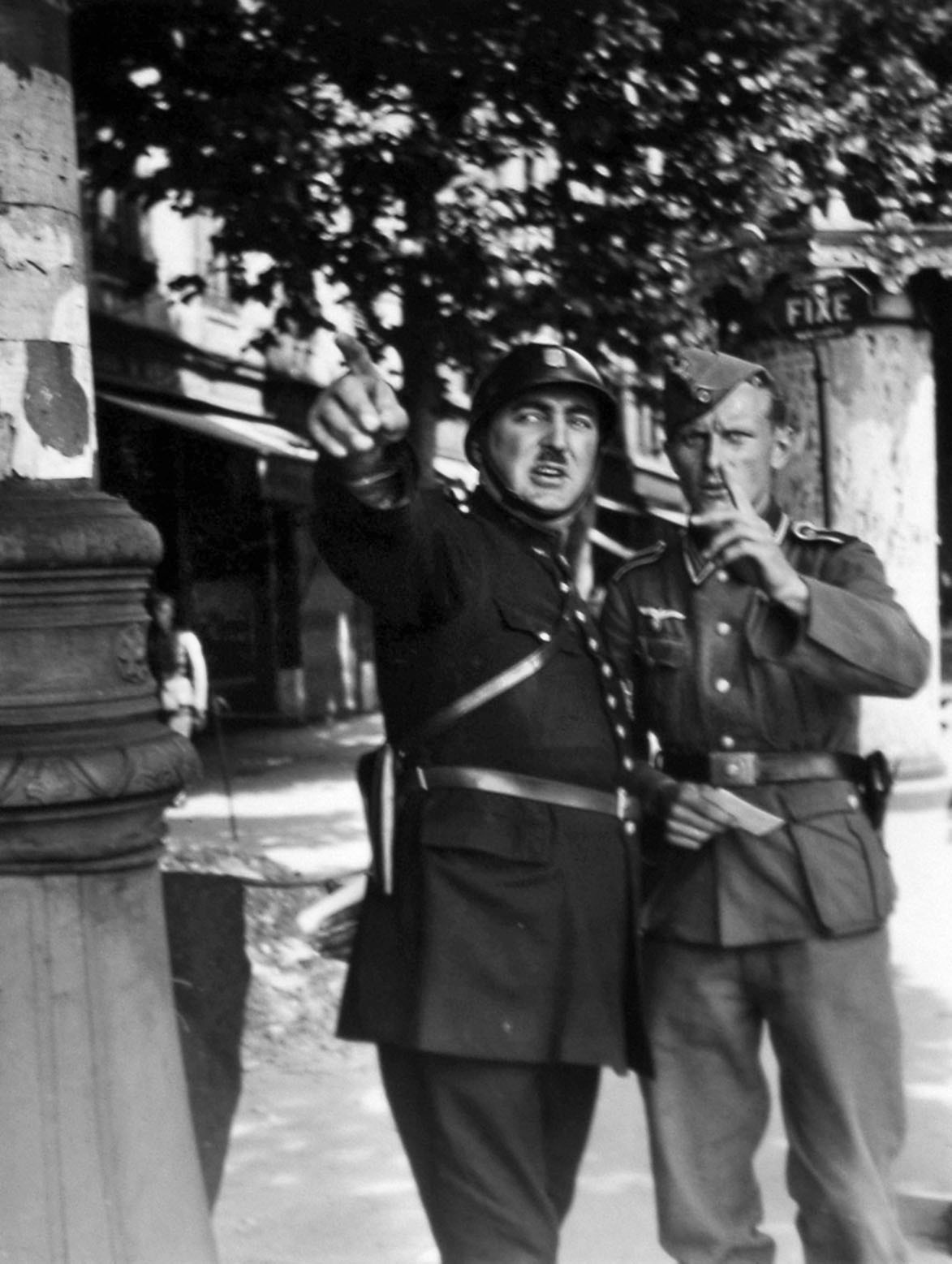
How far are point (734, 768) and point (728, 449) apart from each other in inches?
23.3

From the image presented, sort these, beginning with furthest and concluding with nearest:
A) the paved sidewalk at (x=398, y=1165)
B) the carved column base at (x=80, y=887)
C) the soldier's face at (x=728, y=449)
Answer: the paved sidewalk at (x=398, y=1165) → the soldier's face at (x=728, y=449) → the carved column base at (x=80, y=887)

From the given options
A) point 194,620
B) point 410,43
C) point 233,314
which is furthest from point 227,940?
point 233,314

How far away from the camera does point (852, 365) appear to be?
5.15m

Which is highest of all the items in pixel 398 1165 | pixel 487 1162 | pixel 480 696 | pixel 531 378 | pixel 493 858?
pixel 531 378

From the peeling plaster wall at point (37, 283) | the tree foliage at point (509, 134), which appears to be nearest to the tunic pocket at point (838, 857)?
the peeling plaster wall at point (37, 283)

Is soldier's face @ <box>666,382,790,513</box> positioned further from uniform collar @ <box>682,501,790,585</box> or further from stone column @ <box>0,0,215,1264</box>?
stone column @ <box>0,0,215,1264</box>

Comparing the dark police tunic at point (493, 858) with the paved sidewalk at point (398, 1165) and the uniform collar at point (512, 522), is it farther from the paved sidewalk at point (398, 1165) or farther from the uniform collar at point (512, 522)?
the paved sidewalk at point (398, 1165)

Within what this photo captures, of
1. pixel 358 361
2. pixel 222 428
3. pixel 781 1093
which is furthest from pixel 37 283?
pixel 222 428

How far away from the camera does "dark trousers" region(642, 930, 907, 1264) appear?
2.92m

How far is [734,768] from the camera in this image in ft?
9.82

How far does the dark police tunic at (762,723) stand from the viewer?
9.67 ft

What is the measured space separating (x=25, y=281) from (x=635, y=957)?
1.59 meters

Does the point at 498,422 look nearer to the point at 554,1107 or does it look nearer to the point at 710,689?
the point at 710,689

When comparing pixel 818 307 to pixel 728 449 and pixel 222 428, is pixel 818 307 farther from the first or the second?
pixel 222 428
